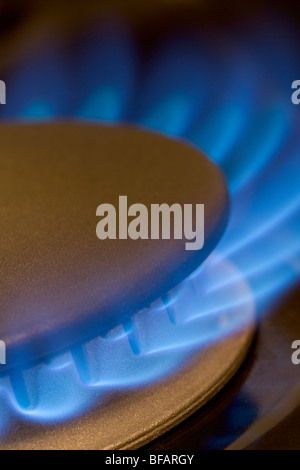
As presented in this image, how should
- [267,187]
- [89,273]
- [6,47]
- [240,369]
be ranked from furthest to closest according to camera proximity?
[6,47], [267,187], [240,369], [89,273]

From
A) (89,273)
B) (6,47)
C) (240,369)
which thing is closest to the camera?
(89,273)

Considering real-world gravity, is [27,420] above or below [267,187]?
below

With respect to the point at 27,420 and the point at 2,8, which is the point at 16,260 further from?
the point at 2,8
